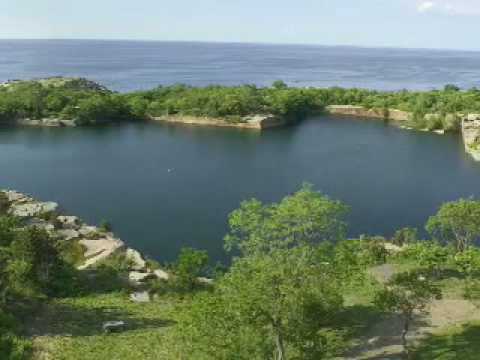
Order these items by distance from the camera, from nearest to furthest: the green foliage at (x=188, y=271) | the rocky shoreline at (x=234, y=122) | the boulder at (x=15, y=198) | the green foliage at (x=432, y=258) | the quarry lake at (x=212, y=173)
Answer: the green foliage at (x=432, y=258), the green foliage at (x=188, y=271), the quarry lake at (x=212, y=173), the boulder at (x=15, y=198), the rocky shoreline at (x=234, y=122)

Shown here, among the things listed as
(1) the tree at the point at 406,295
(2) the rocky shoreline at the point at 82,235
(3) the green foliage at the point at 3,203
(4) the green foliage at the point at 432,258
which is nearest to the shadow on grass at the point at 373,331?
(1) the tree at the point at 406,295

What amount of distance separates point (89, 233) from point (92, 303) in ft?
32.4

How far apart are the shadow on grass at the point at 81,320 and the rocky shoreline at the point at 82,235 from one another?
3398 millimetres

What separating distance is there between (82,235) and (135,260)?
491cm

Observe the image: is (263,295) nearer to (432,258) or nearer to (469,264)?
(469,264)

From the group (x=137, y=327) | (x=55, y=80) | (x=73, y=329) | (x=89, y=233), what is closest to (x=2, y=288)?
(x=73, y=329)

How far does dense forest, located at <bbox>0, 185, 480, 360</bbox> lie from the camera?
11727 mm

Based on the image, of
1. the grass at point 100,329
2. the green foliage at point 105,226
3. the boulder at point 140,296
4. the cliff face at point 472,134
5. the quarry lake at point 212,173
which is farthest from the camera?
the cliff face at point 472,134

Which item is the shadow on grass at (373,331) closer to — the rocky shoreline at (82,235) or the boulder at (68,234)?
the rocky shoreline at (82,235)

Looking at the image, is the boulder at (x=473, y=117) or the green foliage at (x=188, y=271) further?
the boulder at (x=473, y=117)

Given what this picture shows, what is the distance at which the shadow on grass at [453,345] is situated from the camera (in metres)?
14.1

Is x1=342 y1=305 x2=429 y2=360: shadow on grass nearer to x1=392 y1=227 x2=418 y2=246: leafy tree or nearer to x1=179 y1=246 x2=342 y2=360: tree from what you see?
x1=179 y1=246 x2=342 y2=360: tree

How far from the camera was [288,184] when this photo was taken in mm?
43156

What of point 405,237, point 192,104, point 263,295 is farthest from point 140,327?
point 192,104
